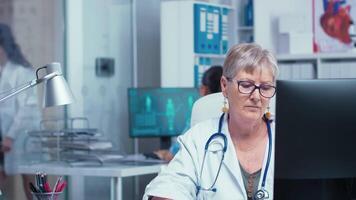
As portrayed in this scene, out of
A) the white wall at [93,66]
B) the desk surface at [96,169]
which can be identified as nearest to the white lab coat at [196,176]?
the desk surface at [96,169]

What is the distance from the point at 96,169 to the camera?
475 cm

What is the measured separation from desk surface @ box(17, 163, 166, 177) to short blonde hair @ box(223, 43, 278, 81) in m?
2.32

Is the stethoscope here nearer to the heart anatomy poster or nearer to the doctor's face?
the doctor's face

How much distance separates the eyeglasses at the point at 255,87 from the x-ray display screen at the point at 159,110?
3.46 meters

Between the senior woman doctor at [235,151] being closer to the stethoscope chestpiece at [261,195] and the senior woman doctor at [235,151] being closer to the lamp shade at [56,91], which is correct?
the stethoscope chestpiece at [261,195]

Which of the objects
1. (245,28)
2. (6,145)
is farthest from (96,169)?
(245,28)

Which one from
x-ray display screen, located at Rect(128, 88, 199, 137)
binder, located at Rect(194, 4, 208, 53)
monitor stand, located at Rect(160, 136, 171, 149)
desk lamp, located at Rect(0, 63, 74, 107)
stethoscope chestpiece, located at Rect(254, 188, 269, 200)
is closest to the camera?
stethoscope chestpiece, located at Rect(254, 188, 269, 200)

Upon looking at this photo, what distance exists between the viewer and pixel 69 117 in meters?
5.89

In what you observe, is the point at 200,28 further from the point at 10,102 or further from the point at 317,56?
the point at 10,102

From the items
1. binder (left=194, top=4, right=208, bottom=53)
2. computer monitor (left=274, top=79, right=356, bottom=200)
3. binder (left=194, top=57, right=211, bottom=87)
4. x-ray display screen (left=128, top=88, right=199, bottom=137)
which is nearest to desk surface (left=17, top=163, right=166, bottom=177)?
x-ray display screen (left=128, top=88, right=199, bottom=137)

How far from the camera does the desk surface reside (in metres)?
4.70

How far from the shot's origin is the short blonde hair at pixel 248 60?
7.93 feet

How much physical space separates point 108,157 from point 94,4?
59.1 inches

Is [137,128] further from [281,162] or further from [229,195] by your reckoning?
[281,162]
